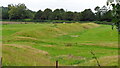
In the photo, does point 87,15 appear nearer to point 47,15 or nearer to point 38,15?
point 47,15

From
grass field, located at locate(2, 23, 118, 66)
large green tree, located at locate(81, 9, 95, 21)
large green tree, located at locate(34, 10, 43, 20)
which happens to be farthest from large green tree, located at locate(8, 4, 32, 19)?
grass field, located at locate(2, 23, 118, 66)

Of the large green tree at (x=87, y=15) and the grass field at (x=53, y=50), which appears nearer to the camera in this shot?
the grass field at (x=53, y=50)

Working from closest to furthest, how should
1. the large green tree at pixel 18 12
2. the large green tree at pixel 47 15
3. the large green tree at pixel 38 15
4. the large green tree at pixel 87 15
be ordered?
the large green tree at pixel 18 12, the large green tree at pixel 87 15, the large green tree at pixel 47 15, the large green tree at pixel 38 15

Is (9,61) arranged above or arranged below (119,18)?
below

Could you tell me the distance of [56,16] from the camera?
156 m

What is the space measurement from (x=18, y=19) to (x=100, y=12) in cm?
6737

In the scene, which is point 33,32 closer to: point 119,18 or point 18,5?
point 119,18

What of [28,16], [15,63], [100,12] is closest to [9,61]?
[15,63]

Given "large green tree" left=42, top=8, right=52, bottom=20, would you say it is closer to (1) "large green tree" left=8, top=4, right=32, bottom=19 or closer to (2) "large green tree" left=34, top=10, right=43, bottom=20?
(2) "large green tree" left=34, top=10, right=43, bottom=20

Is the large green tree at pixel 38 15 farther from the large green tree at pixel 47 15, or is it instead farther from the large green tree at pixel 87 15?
the large green tree at pixel 87 15

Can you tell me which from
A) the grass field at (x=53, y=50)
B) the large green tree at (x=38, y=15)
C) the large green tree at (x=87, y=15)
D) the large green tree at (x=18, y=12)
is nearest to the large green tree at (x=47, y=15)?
the large green tree at (x=38, y=15)

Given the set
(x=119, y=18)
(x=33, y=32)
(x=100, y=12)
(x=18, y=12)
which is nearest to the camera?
(x=119, y=18)

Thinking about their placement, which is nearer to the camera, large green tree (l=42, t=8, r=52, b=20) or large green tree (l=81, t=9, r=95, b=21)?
large green tree (l=81, t=9, r=95, b=21)

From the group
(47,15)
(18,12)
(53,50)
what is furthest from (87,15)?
(53,50)
